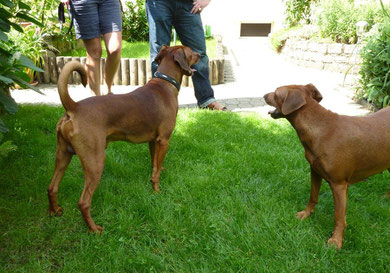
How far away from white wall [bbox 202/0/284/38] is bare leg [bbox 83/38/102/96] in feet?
37.6

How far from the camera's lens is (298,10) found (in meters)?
12.4

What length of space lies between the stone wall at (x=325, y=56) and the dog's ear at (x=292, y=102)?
6.76 meters

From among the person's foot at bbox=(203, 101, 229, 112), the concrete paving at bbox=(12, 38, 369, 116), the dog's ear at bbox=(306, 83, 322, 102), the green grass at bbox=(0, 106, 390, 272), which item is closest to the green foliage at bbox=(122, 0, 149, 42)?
the concrete paving at bbox=(12, 38, 369, 116)

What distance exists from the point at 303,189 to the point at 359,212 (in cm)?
57

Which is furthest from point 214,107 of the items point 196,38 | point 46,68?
point 46,68

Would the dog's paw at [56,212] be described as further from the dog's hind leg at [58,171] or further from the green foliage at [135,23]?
the green foliage at [135,23]

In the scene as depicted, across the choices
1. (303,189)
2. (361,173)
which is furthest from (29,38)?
(361,173)

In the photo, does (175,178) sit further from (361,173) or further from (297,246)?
(361,173)

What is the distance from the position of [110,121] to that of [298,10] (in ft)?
38.5

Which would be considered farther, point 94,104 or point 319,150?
point 94,104

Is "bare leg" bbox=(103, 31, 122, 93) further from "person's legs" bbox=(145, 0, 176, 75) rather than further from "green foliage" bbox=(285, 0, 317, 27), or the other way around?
"green foliage" bbox=(285, 0, 317, 27)

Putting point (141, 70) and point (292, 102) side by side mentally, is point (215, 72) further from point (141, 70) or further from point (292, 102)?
point (292, 102)

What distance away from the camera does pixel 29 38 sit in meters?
7.55

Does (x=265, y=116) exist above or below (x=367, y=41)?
below
